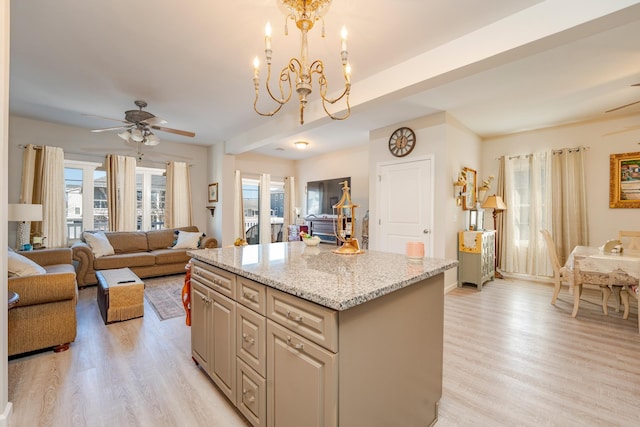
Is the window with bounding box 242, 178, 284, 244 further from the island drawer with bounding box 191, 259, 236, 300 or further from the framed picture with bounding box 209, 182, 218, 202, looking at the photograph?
the island drawer with bounding box 191, 259, 236, 300

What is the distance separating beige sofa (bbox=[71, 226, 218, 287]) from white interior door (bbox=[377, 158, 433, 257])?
3328 mm

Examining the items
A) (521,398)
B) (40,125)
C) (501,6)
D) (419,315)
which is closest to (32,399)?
(419,315)

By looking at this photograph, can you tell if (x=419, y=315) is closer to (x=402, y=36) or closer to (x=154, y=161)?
(x=402, y=36)

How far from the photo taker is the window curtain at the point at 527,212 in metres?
4.78

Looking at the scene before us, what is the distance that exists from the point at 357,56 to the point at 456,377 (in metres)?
2.77

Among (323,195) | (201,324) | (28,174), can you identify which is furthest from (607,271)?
(28,174)

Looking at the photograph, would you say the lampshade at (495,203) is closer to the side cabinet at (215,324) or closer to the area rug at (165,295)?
the side cabinet at (215,324)

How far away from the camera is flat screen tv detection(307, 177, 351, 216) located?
6535 mm

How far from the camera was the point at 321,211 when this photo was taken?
6883 mm

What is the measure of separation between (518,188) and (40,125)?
815 centimetres

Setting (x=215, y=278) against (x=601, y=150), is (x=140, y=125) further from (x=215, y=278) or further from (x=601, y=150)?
(x=601, y=150)

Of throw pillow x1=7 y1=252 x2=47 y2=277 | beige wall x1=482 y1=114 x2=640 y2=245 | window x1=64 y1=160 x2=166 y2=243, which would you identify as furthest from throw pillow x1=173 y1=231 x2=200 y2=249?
beige wall x1=482 y1=114 x2=640 y2=245

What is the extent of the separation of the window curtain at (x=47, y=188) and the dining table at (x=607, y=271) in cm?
735

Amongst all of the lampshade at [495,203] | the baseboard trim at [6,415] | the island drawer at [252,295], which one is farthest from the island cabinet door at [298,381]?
the lampshade at [495,203]
